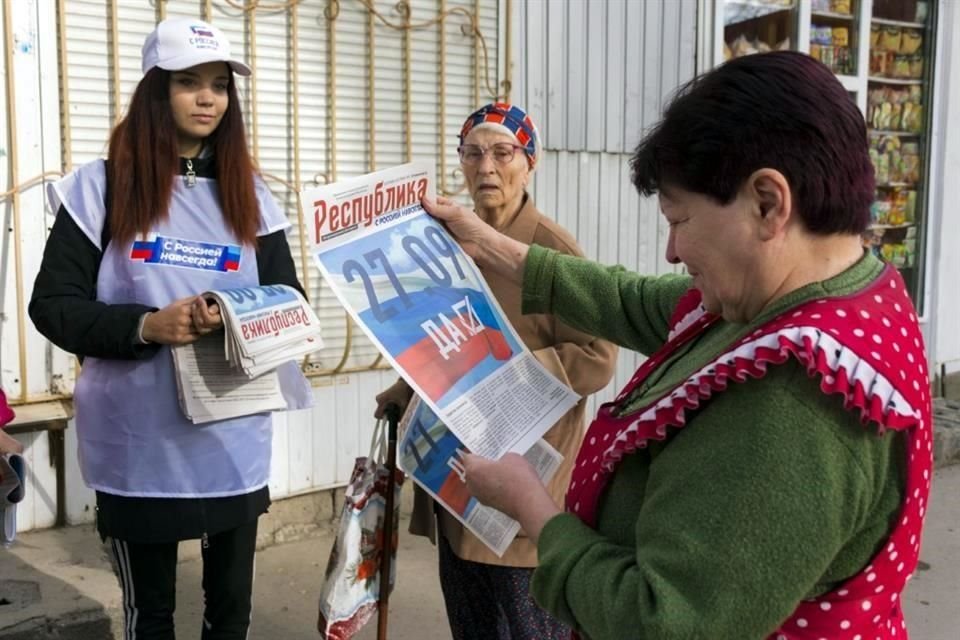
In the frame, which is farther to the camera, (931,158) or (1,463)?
(931,158)

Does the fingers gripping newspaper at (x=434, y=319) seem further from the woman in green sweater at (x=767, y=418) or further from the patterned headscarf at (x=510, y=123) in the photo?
the patterned headscarf at (x=510, y=123)

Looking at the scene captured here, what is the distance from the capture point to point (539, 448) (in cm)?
189

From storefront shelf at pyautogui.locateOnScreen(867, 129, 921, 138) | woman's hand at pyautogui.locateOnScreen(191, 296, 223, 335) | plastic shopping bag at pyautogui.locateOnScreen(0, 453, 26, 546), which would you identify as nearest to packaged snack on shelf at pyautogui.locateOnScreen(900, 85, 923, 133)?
storefront shelf at pyautogui.locateOnScreen(867, 129, 921, 138)

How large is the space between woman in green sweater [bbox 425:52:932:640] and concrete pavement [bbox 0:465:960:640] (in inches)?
Answer: 96.3

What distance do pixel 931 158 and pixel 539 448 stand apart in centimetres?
620

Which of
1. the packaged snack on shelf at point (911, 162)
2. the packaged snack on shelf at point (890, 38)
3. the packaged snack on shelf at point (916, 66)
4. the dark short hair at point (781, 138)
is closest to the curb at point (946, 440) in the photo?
the packaged snack on shelf at point (911, 162)

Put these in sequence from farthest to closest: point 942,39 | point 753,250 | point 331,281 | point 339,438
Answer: point 942,39, point 339,438, point 331,281, point 753,250

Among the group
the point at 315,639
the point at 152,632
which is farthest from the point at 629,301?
the point at 315,639

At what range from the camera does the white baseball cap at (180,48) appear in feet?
7.80

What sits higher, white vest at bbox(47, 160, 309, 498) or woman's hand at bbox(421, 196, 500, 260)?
woman's hand at bbox(421, 196, 500, 260)

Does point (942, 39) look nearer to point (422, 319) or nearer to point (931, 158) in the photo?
point (931, 158)

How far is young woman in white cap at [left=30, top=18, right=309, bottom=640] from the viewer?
232cm

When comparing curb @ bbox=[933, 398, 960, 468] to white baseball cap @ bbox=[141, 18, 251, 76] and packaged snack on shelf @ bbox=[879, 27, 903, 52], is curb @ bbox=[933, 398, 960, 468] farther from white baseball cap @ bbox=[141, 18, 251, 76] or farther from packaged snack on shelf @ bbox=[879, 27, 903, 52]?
white baseball cap @ bbox=[141, 18, 251, 76]

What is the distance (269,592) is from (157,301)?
1886 millimetres
